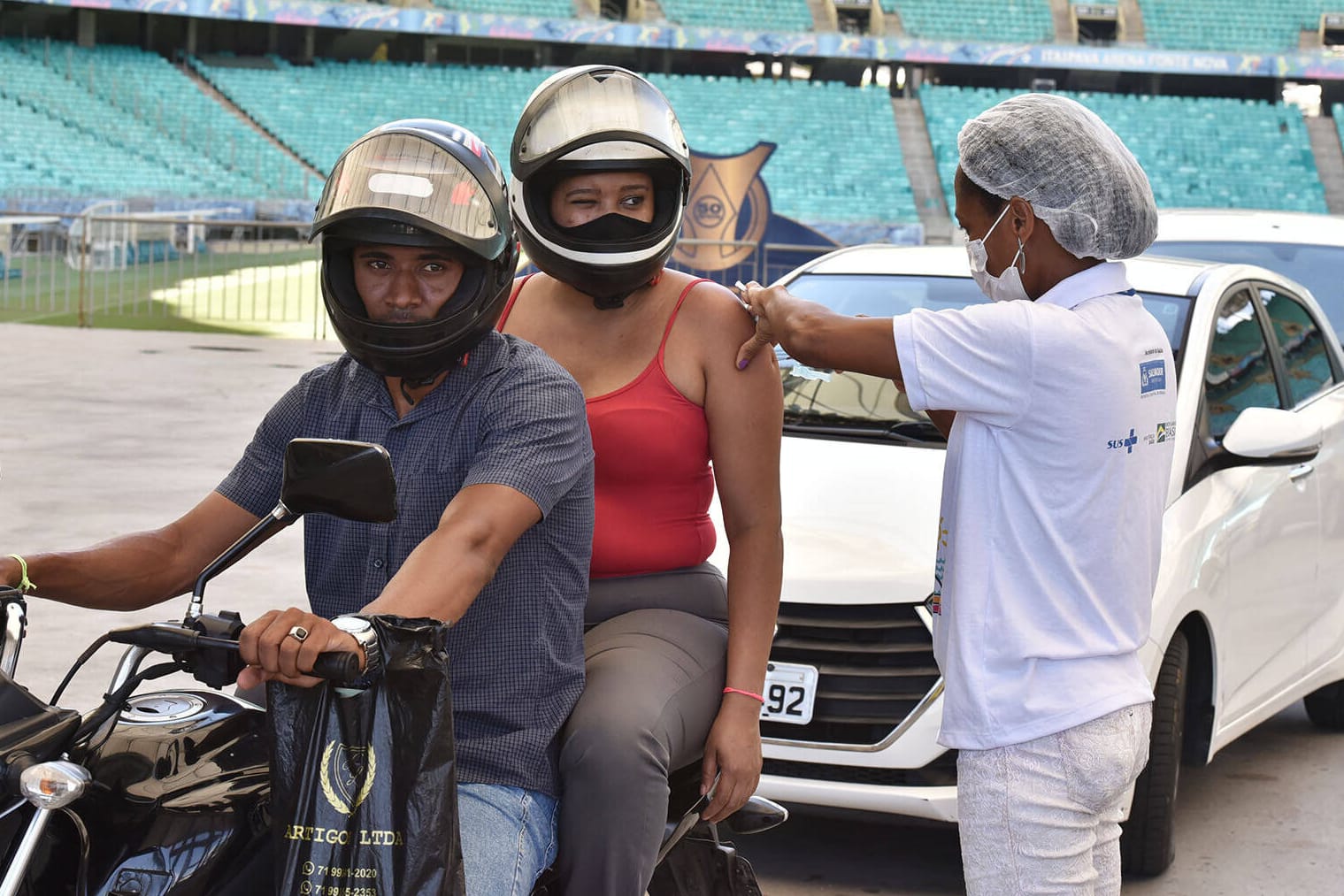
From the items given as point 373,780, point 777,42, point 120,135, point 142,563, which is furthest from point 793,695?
point 777,42

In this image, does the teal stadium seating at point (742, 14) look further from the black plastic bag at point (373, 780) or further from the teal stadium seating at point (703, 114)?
the black plastic bag at point (373, 780)

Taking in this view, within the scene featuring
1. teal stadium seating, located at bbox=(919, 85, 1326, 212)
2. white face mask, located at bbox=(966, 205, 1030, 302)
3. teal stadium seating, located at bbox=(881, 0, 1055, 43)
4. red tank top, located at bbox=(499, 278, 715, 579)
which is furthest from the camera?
teal stadium seating, located at bbox=(881, 0, 1055, 43)

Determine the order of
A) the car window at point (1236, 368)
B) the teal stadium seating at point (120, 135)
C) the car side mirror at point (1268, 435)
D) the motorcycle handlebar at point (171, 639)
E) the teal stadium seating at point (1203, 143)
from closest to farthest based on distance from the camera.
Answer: the motorcycle handlebar at point (171, 639) → the car side mirror at point (1268, 435) → the car window at point (1236, 368) → the teal stadium seating at point (120, 135) → the teal stadium seating at point (1203, 143)

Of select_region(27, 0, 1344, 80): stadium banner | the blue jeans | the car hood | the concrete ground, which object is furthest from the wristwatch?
select_region(27, 0, 1344, 80): stadium banner

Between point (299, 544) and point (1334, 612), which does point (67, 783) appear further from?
point (299, 544)

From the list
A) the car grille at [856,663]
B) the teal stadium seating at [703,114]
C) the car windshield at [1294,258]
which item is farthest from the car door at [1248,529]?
the teal stadium seating at [703,114]

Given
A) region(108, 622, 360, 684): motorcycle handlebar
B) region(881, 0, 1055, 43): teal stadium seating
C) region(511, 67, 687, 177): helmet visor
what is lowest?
region(108, 622, 360, 684): motorcycle handlebar

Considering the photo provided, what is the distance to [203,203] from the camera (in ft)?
104

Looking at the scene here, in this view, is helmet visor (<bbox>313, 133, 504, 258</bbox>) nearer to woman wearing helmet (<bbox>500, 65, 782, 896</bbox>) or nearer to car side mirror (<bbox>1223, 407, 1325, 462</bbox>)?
woman wearing helmet (<bbox>500, 65, 782, 896</bbox>)

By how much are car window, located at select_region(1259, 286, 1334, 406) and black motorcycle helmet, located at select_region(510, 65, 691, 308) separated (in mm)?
3302

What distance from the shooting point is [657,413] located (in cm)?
263

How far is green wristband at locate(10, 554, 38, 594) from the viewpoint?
1.98m

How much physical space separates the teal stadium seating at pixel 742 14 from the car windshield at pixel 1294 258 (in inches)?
1557

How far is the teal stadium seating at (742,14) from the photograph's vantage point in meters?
45.3
